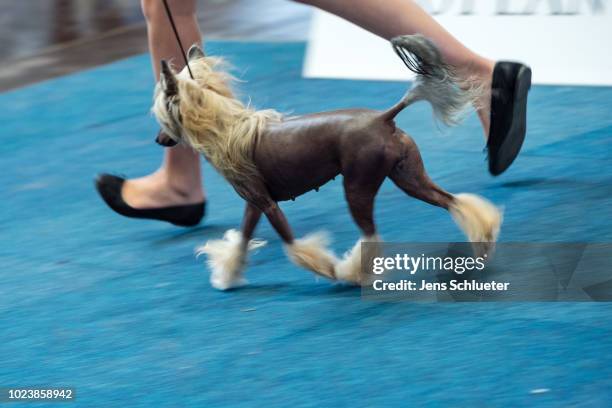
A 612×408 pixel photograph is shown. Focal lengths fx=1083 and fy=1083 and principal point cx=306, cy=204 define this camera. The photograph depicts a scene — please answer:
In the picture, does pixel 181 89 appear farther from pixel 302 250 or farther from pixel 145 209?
pixel 145 209

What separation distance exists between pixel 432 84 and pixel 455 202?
0.28 m

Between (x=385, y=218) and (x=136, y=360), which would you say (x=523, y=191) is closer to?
(x=385, y=218)

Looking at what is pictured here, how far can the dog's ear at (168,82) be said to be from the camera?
2.28 metres

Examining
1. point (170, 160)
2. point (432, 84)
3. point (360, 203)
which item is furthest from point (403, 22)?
point (170, 160)

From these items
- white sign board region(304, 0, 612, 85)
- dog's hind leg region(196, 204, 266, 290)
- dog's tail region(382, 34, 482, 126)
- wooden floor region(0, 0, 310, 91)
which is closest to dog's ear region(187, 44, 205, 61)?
dog's hind leg region(196, 204, 266, 290)

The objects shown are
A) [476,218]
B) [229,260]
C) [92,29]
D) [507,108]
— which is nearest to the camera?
[476,218]

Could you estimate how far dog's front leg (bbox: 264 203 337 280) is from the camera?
7.84 ft

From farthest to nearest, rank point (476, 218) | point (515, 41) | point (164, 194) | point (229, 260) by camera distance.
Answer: point (515, 41), point (164, 194), point (229, 260), point (476, 218)

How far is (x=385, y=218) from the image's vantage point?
2920mm

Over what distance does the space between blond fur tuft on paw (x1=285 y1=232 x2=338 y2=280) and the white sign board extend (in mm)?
1641

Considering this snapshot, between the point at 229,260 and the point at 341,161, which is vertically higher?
the point at 341,161

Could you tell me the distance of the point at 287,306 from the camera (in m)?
2.40

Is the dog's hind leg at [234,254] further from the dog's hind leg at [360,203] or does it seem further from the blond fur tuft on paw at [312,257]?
the dog's hind leg at [360,203]

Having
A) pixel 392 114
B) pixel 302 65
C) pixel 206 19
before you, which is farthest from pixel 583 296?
pixel 206 19
